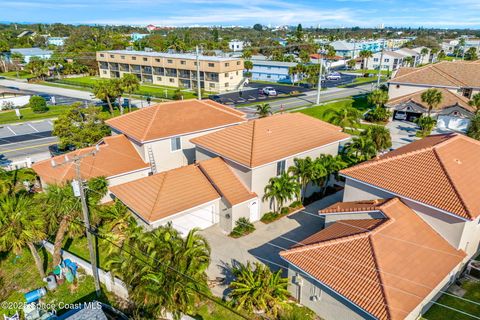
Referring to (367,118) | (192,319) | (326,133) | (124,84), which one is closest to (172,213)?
(192,319)

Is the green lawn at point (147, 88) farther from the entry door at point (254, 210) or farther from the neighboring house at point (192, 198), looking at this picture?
the entry door at point (254, 210)

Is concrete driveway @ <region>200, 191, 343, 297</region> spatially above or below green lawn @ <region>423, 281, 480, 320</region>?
below

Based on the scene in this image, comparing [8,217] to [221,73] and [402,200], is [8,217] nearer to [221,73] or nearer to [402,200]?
[402,200]

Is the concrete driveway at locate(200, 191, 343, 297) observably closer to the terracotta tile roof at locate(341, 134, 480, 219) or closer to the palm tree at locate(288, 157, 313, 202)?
the palm tree at locate(288, 157, 313, 202)

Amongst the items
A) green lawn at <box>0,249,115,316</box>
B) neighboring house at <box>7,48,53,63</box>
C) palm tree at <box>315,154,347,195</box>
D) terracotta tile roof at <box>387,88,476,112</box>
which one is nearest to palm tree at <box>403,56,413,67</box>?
terracotta tile roof at <box>387,88,476,112</box>

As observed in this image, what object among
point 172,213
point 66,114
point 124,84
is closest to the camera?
point 172,213

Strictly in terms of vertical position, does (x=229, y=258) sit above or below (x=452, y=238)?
below
